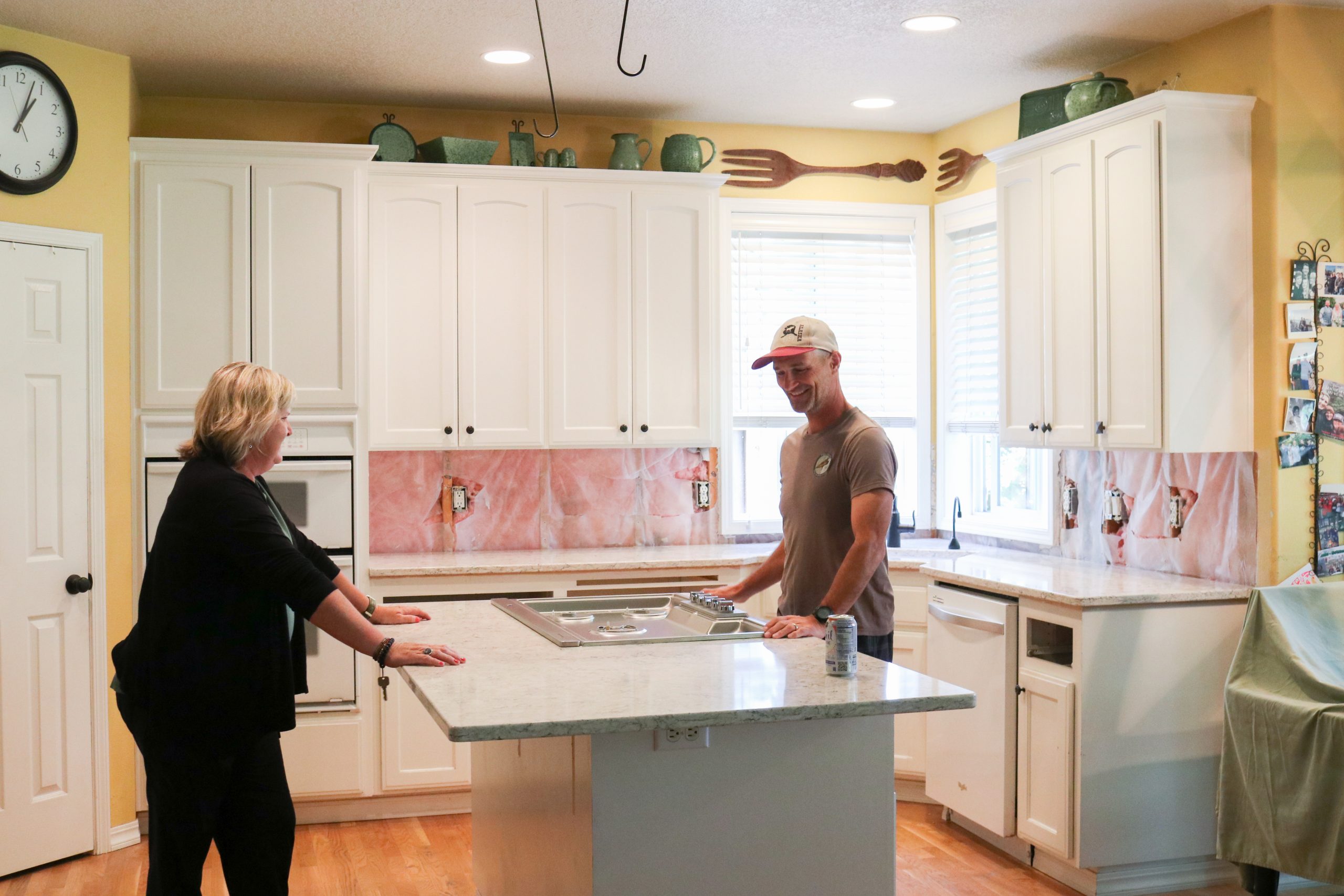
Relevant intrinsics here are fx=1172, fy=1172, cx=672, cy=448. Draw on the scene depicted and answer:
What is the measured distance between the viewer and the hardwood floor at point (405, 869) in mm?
3625

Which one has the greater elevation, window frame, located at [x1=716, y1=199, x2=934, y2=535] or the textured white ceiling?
the textured white ceiling

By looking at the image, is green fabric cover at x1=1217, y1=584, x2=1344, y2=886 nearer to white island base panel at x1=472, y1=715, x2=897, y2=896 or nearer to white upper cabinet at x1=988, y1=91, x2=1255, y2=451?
white upper cabinet at x1=988, y1=91, x2=1255, y2=451

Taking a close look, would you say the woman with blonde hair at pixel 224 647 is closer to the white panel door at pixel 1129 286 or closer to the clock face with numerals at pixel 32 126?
the clock face with numerals at pixel 32 126

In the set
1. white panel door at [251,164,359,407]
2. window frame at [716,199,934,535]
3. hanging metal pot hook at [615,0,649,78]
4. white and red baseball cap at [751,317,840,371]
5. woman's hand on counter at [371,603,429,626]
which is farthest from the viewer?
window frame at [716,199,934,535]

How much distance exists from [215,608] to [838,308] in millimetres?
3450

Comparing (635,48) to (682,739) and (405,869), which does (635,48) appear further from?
(405,869)

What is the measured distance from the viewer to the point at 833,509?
305cm

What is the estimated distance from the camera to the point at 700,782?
6.94 ft

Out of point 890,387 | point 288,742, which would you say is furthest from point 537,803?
point 890,387

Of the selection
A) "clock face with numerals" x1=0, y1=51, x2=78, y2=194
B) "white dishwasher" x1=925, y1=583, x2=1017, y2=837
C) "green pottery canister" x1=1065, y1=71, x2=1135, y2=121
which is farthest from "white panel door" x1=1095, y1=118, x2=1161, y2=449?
"clock face with numerals" x1=0, y1=51, x2=78, y2=194

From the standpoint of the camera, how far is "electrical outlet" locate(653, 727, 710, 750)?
2.07 metres

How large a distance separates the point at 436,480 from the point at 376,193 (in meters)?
1.17

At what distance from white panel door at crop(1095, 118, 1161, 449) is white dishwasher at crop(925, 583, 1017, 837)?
70 centimetres

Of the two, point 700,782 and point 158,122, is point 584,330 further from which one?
point 700,782
